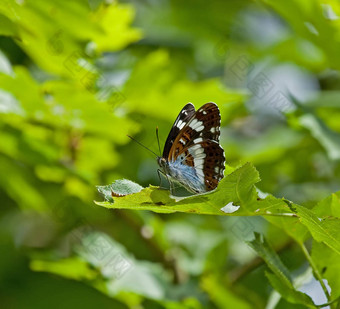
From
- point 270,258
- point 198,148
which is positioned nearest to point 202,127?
point 198,148

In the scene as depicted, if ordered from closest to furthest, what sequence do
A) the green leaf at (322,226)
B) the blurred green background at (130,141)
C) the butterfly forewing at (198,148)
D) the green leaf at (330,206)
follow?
the green leaf at (322,226) → the green leaf at (330,206) → the butterfly forewing at (198,148) → the blurred green background at (130,141)

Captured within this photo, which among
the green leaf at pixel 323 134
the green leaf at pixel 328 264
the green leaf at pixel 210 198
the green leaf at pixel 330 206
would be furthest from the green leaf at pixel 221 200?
the green leaf at pixel 323 134

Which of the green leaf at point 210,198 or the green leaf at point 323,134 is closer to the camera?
the green leaf at point 210,198

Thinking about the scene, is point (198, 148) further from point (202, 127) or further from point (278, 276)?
point (278, 276)

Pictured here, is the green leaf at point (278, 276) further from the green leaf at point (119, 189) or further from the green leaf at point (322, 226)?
the green leaf at point (119, 189)

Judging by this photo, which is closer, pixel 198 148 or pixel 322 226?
pixel 322 226

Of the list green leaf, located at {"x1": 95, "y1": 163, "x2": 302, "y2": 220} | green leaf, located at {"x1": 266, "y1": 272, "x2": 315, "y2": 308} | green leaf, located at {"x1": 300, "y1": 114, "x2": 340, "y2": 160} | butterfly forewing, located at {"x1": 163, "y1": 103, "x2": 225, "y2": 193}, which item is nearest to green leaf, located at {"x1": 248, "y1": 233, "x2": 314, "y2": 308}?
green leaf, located at {"x1": 266, "y1": 272, "x2": 315, "y2": 308}

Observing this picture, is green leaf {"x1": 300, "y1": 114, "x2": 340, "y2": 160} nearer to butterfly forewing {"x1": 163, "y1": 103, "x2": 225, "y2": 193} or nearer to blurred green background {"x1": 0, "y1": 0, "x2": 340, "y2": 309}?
blurred green background {"x1": 0, "y1": 0, "x2": 340, "y2": 309}
